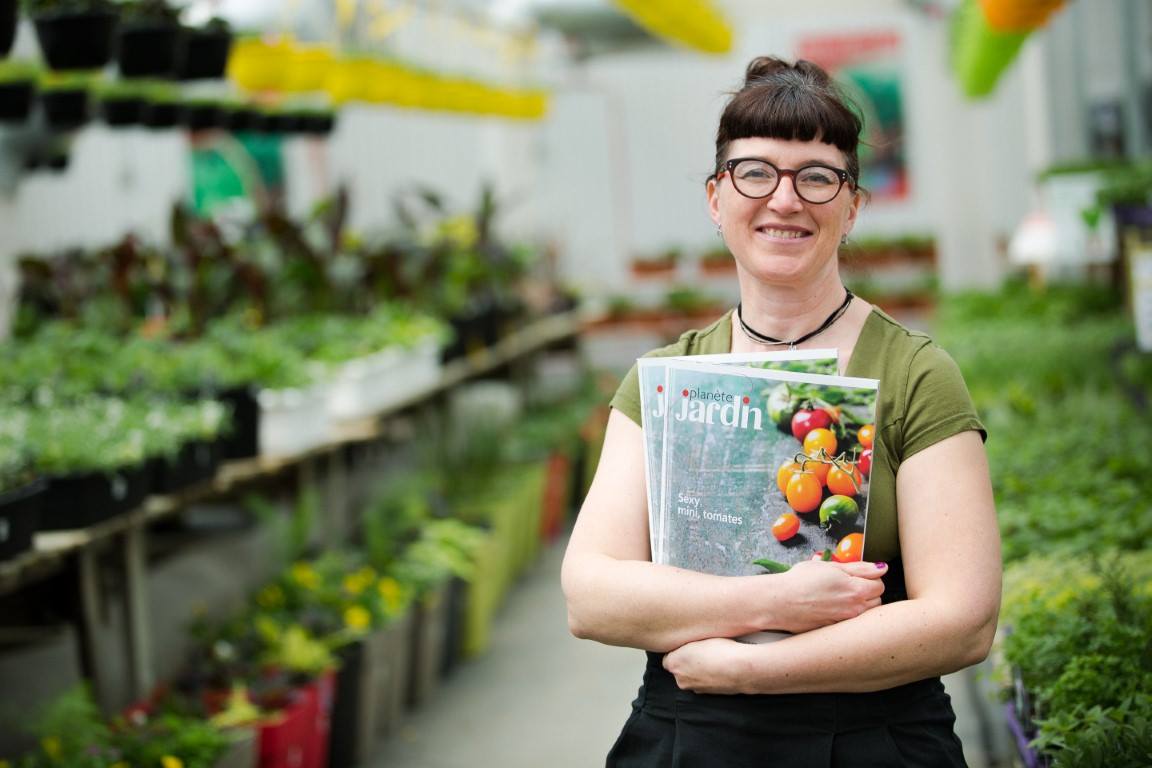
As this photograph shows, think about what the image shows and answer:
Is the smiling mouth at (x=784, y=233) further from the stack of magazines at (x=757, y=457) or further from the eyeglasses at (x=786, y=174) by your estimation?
the stack of magazines at (x=757, y=457)

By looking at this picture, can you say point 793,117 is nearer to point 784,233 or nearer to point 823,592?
point 784,233

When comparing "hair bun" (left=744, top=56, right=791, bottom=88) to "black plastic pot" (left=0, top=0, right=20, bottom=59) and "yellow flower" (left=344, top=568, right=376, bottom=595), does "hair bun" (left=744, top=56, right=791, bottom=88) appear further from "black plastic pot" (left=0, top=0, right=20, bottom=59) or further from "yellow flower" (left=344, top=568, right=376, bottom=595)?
"yellow flower" (left=344, top=568, right=376, bottom=595)

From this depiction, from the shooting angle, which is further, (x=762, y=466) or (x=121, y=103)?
(x=121, y=103)

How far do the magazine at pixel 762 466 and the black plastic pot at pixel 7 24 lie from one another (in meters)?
2.70

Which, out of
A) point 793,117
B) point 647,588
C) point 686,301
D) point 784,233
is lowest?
point 686,301

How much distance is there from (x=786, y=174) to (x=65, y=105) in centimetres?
431

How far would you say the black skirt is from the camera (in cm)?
162

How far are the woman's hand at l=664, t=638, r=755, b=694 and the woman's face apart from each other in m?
0.43

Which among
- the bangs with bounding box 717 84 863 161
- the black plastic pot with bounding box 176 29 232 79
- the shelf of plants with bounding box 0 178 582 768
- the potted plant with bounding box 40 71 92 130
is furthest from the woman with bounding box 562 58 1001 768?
the potted plant with bounding box 40 71 92 130

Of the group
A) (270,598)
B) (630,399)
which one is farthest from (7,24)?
(630,399)

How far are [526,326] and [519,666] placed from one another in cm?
339

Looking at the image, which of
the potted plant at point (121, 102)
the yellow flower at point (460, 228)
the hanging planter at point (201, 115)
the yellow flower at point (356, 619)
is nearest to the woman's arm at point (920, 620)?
the yellow flower at point (356, 619)

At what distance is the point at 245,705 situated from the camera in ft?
12.3

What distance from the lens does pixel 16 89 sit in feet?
15.5
